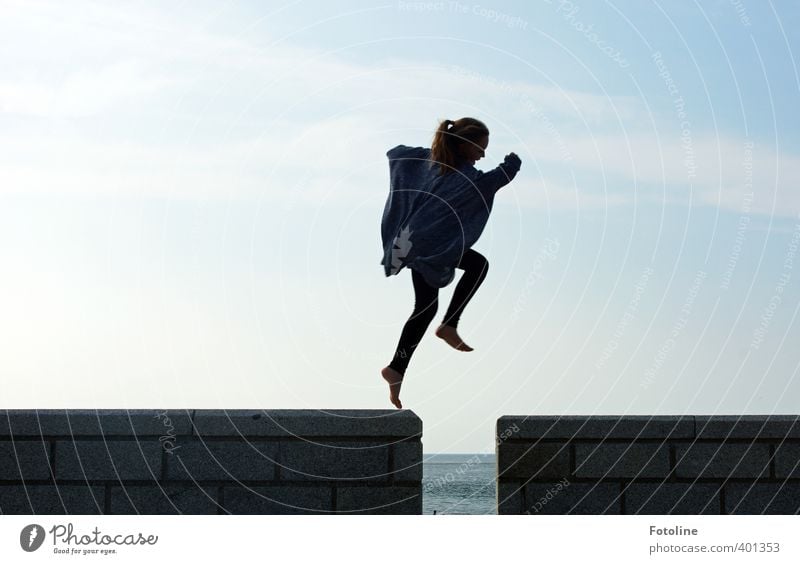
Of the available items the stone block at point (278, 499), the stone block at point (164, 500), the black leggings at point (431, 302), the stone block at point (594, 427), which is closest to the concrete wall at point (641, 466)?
the stone block at point (594, 427)

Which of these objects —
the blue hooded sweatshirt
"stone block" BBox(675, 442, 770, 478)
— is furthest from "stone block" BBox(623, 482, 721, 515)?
the blue hooded sweatshirt

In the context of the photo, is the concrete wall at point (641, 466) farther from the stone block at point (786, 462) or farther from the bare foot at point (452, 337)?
the bare foot at point (452, 337)

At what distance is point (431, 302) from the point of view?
8961 mm

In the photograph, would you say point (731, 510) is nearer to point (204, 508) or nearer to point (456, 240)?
point (456, 240)

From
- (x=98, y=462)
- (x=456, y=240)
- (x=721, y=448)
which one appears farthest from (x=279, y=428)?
(x=721, y=448)

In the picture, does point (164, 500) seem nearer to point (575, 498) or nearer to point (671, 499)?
point (575, 498)

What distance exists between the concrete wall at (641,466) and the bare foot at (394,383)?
0.93 metres

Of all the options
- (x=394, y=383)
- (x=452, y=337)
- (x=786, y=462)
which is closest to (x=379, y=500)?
(x=394, y=383)

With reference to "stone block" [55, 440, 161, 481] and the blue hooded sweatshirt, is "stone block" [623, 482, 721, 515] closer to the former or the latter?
the blue hooded sweatshirt

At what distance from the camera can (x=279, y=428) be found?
27.1 feet

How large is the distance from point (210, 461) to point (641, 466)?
3487 millimetres

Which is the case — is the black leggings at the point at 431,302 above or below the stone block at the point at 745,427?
above

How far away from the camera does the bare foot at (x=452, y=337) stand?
29.4ft
